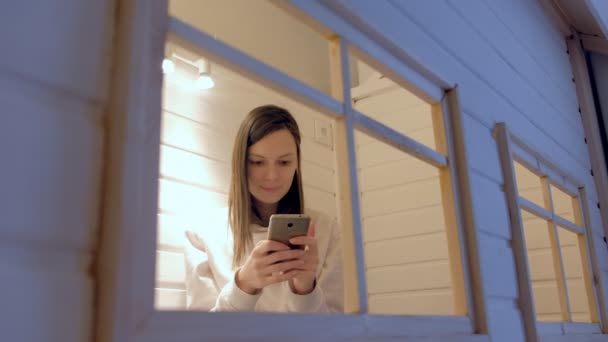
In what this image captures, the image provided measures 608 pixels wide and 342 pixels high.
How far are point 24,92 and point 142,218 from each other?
0.16 metres

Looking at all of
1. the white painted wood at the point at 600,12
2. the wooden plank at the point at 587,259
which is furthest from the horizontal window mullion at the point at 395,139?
the white painted wood at the point at 600,12

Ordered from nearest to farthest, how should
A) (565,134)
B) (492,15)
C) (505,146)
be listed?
(505,146)
(492,15)
(565,134)

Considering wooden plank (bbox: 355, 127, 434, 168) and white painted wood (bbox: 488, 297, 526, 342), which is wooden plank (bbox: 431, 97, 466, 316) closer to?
white painted wood (bbox: 488, 297, 526, 342)

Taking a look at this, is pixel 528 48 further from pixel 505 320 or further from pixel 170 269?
pixel 170 269

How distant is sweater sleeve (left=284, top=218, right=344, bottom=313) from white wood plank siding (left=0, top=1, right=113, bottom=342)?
2.09 ft

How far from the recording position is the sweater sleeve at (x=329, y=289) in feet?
3.60

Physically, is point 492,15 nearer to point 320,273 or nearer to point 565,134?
point 565,134

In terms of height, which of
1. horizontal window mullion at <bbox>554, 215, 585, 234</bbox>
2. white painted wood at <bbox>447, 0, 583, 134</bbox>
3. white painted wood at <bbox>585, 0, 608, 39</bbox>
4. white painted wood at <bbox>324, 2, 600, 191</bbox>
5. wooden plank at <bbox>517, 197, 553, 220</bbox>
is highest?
white painted wood at <bbox>585, 0, 608, 39</bbox>

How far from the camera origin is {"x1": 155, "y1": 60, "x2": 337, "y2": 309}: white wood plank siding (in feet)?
5.25

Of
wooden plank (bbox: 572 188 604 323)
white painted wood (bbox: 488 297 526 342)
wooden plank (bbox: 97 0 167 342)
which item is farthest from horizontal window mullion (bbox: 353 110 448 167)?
wooden plank (bbox: 572 188 604 323)

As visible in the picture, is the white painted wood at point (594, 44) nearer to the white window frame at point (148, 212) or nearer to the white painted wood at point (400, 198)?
the white painted wood at point (400, 198)

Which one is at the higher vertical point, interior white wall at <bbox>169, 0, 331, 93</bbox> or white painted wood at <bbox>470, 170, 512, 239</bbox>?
interior white wall at <bbox>169, 0, 331, 93</bbox>

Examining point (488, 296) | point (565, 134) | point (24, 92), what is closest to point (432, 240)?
point (488, 296)

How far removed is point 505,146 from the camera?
1.58 meters
